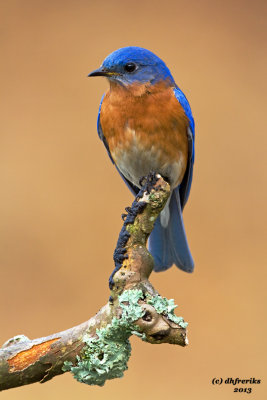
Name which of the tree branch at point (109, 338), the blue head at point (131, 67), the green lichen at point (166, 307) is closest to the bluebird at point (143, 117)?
the blue head at point (131, 67)

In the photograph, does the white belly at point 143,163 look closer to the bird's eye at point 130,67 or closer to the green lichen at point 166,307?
the bird's eye at point 130,67

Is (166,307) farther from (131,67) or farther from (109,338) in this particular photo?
(131,67)

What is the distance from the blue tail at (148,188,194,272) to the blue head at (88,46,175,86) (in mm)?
672

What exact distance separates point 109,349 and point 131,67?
4.15 ft

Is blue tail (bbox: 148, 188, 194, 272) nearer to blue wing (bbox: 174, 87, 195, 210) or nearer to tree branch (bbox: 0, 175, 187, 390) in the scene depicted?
blue wing (bbox: 174, 87, 195, 210)

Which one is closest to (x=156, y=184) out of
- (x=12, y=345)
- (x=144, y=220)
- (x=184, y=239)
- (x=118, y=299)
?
(x=144, y=220)

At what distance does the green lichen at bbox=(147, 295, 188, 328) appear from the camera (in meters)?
1.41

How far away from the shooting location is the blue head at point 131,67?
2.26 m

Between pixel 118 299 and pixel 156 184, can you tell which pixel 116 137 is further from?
pixel 118 299

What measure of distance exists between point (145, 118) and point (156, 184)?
1.87 feet

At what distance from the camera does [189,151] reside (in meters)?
2.51

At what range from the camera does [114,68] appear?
2.27 m

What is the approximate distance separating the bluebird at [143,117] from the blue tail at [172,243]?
1.16 ft

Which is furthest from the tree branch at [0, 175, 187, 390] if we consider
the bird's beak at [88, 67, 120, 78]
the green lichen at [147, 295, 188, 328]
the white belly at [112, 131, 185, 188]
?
the bird's beak at [88, 67, 120, 78]
